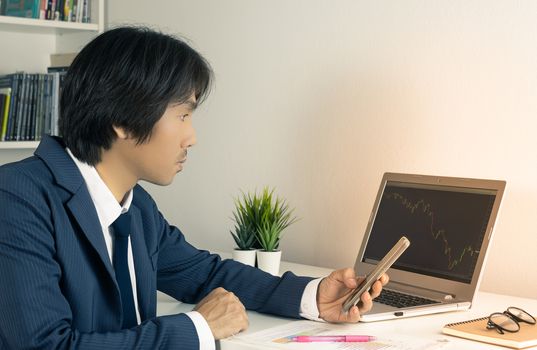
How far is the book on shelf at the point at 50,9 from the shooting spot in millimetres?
2717

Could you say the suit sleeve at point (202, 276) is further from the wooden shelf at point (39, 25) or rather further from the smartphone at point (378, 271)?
the wooden shelf at point (39, 25)

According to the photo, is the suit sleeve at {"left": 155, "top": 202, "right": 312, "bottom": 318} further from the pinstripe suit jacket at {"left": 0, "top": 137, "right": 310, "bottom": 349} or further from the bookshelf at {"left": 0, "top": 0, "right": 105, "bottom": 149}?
the bookshelf at {"left": 0, "top": 0, "right": 105, "bottom": 149}

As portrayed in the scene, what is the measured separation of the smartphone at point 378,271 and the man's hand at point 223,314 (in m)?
0.21

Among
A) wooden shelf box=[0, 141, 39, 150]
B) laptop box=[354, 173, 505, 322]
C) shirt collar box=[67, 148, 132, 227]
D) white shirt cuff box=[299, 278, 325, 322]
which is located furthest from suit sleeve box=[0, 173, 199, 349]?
wooden shelf box=[0, 141, 39, 150]

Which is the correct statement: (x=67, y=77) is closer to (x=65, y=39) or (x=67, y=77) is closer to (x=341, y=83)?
(x=341, y=83)

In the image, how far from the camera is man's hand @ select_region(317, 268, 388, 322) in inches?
62.2

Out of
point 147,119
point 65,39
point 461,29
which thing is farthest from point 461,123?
point 65,39

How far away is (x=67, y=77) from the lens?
1.53m

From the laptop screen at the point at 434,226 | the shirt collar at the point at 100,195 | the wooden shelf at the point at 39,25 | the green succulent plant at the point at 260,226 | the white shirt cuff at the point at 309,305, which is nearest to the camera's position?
the shirt collar at the point at 100,195

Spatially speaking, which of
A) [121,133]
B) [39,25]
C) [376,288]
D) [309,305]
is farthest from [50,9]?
[376,288]

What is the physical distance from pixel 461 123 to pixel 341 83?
38cm

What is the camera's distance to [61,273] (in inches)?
54.7

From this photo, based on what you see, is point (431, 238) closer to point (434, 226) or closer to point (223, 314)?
point (434, 226)

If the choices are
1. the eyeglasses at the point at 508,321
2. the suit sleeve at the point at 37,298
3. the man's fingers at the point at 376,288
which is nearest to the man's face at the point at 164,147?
the suit sleeve at the point at 37,298
